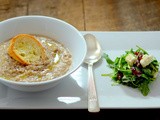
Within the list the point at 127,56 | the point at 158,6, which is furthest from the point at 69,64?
the point at 158,6

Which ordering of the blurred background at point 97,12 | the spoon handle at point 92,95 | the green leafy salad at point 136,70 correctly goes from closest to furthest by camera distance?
the spoon handle at point 92,95 → the green leafy salad at point 136,70 → the blurred background at point 97,12

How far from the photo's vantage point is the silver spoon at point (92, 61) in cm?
113

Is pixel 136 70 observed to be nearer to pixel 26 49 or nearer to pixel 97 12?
pixel 26 49

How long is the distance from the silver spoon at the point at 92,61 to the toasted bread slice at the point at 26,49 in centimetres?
17

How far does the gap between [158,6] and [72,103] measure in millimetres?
859

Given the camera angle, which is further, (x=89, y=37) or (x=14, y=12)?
(x=14, y=12)

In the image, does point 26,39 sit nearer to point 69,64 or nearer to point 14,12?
point 69,64

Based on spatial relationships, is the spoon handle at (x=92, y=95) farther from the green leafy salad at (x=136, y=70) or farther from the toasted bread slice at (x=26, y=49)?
the toasted bread slice at (x=26, y=49)

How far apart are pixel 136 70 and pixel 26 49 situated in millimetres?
390

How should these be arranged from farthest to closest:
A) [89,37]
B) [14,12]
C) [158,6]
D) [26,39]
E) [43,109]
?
[158,6] < [14,12] < [89,37] < [26,39] < [43,109]

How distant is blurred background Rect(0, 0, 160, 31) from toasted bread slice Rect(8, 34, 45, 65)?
1.32 feet

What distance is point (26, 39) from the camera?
125 centimetres

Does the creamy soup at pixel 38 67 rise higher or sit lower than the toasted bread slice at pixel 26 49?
lower

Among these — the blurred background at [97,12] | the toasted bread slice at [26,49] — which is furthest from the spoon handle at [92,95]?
the blurred background at [97,12]
